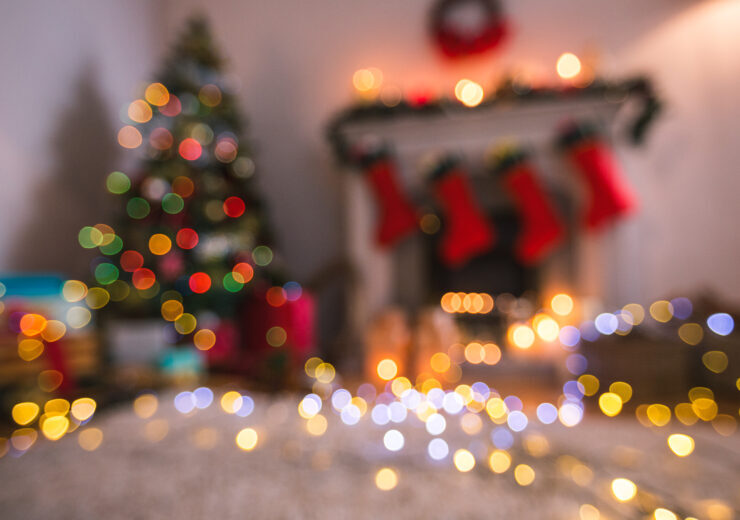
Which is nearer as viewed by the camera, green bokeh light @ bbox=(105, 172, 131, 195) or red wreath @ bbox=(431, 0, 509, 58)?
green bokeh light @ bbox=(105, 172, 131, 195)

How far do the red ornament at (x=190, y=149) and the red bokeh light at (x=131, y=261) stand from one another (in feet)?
1.72

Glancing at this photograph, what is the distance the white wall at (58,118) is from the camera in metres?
1.93

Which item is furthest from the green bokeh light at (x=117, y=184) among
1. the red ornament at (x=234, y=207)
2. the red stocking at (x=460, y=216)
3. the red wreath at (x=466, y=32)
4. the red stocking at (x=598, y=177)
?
the red stocking at (x=598, y=177)

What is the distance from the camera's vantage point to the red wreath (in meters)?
2.60

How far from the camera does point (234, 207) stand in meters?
2.32

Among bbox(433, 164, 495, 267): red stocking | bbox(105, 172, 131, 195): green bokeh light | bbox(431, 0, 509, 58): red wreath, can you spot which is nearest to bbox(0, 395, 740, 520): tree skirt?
bbox(433, 164, 495, 267): red stocking

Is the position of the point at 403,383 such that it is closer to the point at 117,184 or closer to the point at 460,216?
the point at 460,216

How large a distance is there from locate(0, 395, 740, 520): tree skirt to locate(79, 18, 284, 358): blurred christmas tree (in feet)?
2.77

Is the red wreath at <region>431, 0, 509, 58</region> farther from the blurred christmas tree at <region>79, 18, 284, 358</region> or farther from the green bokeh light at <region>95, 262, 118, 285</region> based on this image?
the green bokeh light at <region>95, 262, 118, 285</region>

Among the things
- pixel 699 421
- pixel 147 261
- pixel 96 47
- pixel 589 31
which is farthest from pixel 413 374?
pixel 96 47

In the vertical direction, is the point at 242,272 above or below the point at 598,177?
below

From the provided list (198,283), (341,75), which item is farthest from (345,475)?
(341,75)

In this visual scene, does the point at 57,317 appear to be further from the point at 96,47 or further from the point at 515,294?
the point at 515,294

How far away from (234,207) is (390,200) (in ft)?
2.67
